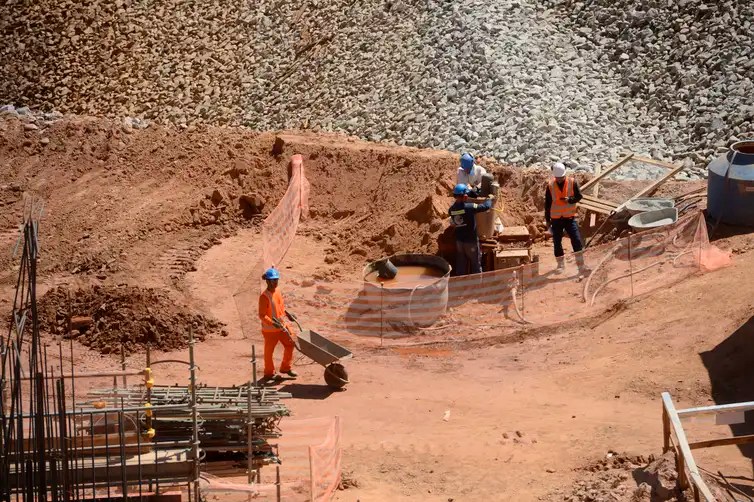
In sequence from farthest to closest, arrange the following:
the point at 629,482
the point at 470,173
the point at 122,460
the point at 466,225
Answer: the point at 470,173, the point at 466,225, the point at 629,482, the point at 122,460

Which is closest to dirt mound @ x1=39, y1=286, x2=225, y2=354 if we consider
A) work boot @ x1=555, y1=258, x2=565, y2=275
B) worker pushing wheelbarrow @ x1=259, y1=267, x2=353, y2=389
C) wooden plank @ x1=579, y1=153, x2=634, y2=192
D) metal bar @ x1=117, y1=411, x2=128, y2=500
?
worker pushing wheelbarrow @ x1=259, y1=267, x2=353, y2=389

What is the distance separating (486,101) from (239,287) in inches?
268

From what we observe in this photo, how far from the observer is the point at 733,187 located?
64.3 ft

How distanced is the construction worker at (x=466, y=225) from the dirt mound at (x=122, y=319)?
388 centimetres

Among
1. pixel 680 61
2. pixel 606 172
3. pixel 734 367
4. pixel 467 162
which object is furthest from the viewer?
pixel 680 61

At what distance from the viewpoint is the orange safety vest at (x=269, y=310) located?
54.2ft

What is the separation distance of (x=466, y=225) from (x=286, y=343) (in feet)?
12.9

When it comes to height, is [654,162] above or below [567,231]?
above

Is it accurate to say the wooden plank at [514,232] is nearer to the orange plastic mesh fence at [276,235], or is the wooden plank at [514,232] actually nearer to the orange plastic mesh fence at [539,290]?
the orange plastic mesh fence at [539,290]

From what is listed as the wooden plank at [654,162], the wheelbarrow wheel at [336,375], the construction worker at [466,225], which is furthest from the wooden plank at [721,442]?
the wooden plank at [654,162]

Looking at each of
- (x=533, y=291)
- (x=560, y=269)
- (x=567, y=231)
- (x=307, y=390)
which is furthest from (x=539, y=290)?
(x=307, y=390)

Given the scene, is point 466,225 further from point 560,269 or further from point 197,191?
point 197,191

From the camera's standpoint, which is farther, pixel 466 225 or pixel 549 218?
pixel 549 218

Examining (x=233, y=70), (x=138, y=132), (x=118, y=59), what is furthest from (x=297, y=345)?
(x=118, y=59)
